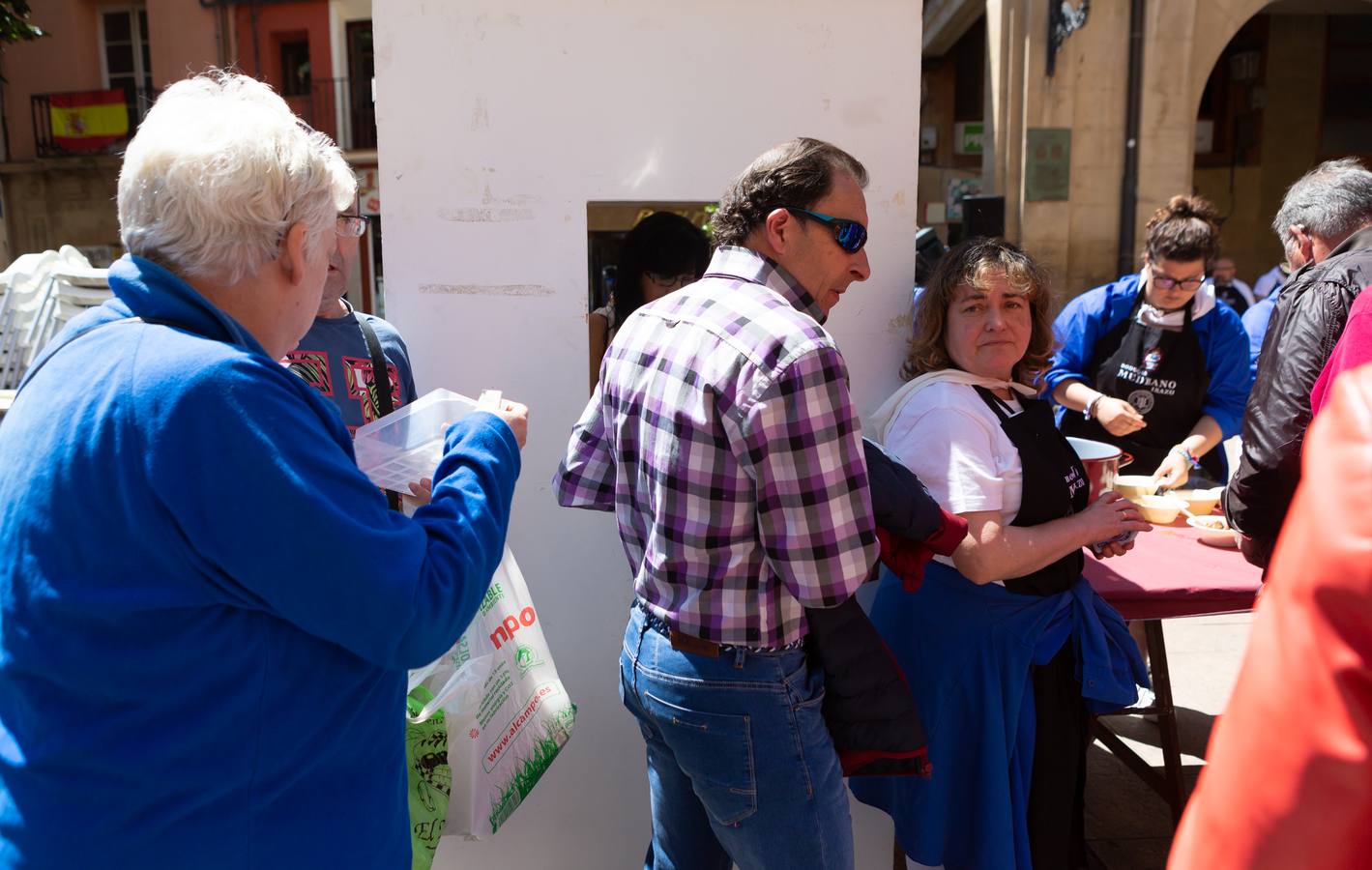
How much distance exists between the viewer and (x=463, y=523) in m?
1.35

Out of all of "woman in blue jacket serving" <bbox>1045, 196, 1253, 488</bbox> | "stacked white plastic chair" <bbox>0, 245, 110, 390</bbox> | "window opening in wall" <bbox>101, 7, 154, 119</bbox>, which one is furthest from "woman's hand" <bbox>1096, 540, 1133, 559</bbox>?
"window opening in wall" <bbox>101, 7, 154, 119</bbox>

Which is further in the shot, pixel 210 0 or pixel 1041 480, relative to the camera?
pixel 210 0

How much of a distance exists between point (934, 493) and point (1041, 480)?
272 millimetres

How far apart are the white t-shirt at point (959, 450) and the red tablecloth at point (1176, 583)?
60 centimetres

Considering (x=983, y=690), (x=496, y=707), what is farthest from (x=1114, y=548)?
(x=496, y=707)

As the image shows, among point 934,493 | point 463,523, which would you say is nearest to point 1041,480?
point 934,493

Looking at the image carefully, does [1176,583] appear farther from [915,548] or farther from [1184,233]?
[1184,233]

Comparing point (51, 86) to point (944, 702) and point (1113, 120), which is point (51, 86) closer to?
point (1113, 120)

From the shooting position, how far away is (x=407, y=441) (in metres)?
1.85

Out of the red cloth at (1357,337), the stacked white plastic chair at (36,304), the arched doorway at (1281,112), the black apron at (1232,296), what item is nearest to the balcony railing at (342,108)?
the stacked white plastic chair at (36,304)

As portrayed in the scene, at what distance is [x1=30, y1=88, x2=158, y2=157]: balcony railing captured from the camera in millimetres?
17875

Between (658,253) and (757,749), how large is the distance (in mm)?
1742

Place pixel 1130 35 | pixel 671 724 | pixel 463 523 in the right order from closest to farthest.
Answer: pixel 463 523 → pixel 671 724 → pixel 1130 35

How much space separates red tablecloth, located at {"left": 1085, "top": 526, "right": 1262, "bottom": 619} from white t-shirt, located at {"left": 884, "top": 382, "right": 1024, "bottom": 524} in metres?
0.60
